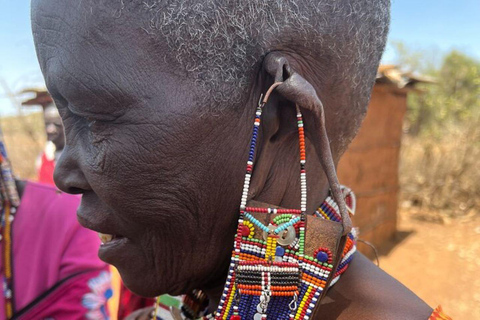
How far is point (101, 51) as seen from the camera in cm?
88

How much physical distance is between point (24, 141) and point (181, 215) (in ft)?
46.4

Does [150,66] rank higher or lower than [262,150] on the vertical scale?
higher

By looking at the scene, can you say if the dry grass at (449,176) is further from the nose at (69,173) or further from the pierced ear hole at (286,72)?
the nose at (69,173)

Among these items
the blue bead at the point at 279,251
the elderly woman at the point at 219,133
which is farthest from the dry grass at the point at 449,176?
the blue bead at the point at 279,251

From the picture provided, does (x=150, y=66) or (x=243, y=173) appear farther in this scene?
(x=243, y=173)

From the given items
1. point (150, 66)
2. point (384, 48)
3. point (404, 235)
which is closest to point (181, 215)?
point (150, 66)

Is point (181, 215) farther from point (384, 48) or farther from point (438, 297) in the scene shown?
point (438, 297)

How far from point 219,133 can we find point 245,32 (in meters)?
0.22

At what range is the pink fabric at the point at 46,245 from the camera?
1.84m

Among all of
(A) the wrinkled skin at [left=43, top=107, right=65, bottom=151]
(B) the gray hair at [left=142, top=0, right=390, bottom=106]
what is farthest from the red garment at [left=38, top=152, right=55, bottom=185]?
(B) the gray hair at [left=142, top=0, right=390, bottom=106]

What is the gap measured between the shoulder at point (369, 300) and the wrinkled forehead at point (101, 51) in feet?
A: 2.27

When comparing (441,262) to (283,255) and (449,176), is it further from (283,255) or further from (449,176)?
(283,255)

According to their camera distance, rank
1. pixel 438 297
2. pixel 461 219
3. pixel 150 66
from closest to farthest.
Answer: pixel 150 66 < pixel 438 297 < pixel 461 219

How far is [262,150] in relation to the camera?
3.30 ft
